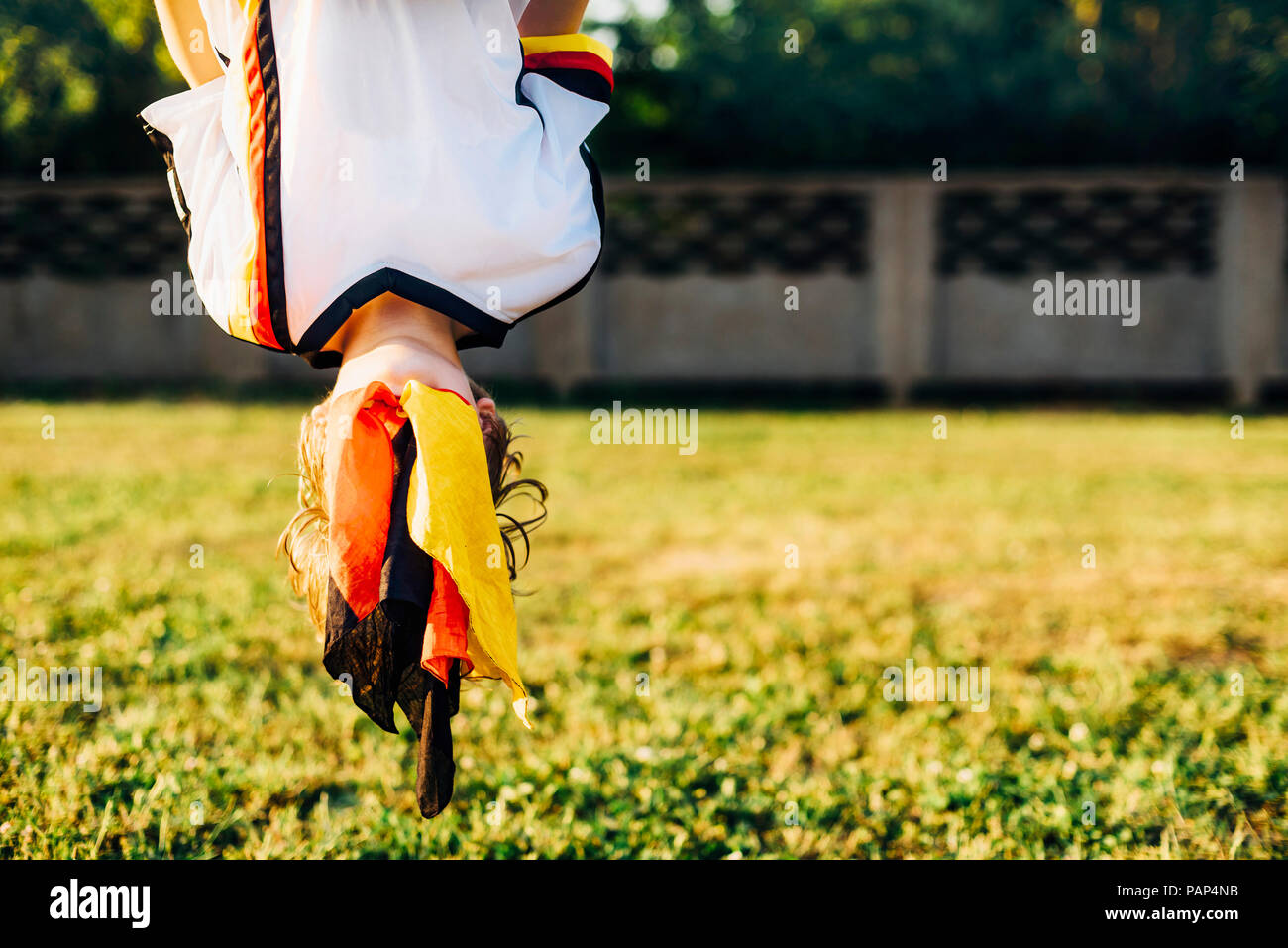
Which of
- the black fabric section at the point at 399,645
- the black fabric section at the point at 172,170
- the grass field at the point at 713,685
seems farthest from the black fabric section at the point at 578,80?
the grass field at the point at 713,685

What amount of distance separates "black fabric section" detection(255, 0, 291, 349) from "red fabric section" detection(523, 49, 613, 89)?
0.42 m

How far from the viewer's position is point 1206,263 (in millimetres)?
11523

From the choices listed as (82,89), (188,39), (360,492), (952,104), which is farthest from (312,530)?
(82,89)

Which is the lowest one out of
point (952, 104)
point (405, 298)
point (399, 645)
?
point (399, 645)

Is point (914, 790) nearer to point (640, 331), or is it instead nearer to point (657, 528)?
point (657, 528)

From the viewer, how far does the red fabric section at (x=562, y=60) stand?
1.80 m

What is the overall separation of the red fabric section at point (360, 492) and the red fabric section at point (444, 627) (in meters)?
0.08

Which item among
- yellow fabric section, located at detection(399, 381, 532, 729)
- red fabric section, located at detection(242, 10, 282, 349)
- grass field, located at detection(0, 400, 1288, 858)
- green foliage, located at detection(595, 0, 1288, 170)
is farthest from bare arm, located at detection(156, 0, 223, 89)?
green foliage, located at detection(595, 0, 1288, 170)

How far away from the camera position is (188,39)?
5.81 feet

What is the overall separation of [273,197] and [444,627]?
1.98 ft

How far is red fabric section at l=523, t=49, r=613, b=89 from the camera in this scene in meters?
1.80

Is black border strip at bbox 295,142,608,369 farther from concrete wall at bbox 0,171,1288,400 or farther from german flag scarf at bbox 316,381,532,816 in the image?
concrete wall at bbox 0,171,1288,400

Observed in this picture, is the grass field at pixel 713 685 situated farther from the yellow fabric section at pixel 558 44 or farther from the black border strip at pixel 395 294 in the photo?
the yellow fabric section at pixel 558 44

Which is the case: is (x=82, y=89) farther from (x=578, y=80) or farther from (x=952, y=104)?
(x=578, y=80)
